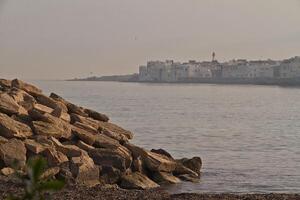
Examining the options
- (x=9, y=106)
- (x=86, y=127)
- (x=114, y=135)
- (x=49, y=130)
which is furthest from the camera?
(x=114, y=135)

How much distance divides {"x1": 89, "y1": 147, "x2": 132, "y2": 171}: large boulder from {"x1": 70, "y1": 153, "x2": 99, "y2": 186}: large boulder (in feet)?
1.67

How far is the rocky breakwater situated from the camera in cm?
1248

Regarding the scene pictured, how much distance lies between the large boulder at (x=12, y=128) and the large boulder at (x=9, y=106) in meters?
0.72

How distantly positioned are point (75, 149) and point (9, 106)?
8.56 feet

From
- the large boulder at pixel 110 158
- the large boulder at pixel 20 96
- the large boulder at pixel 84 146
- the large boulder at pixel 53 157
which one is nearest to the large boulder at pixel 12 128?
the large boulder at pixel 53 157

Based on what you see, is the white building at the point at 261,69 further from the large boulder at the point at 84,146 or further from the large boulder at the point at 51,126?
the large boulder at the point at 84,146

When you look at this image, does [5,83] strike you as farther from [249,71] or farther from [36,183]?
[249,71]

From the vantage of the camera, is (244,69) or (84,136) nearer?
(84,136)

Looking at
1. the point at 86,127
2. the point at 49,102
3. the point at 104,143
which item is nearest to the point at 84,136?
the point at 104,143

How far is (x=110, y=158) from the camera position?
45.5 ft

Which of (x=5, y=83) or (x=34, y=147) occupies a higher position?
(x=5, y=83)

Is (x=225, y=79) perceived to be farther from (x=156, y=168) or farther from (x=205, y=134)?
(x=156, y=168)

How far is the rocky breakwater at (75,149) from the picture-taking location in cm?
1248

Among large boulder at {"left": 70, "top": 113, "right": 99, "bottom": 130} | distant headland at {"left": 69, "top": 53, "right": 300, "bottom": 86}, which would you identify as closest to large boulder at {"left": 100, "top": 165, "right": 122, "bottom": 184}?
large boulder at {"left": 70, "top": 113, "right": 99, "bottom": 130}
